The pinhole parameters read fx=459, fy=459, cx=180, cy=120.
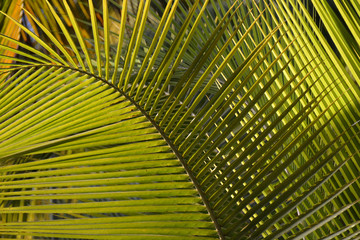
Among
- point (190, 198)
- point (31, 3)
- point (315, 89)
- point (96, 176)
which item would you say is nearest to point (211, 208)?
point (190, 198)

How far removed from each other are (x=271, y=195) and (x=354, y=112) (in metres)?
0.26

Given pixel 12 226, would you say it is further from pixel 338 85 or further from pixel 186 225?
pixel 338 85

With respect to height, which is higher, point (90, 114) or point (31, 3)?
point (31, 3)

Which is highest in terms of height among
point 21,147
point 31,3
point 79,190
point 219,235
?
point 31,3

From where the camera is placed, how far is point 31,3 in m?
1.71

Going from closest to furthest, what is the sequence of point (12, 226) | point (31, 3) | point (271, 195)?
point (271, 195), point (12, 226), point (31, 3)

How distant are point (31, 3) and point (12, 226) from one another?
125 centimetres

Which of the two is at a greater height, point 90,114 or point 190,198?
point 90,114

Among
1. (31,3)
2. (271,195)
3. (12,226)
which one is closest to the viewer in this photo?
(271,195)

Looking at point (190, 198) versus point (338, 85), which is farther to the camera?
point (338, 85)

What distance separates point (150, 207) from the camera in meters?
0.55

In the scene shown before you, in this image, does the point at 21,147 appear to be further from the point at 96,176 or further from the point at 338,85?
the point at 338,85

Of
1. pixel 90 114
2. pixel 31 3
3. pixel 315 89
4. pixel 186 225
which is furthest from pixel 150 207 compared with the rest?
pixel 31 3

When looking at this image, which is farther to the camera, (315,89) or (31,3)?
(31,3)
